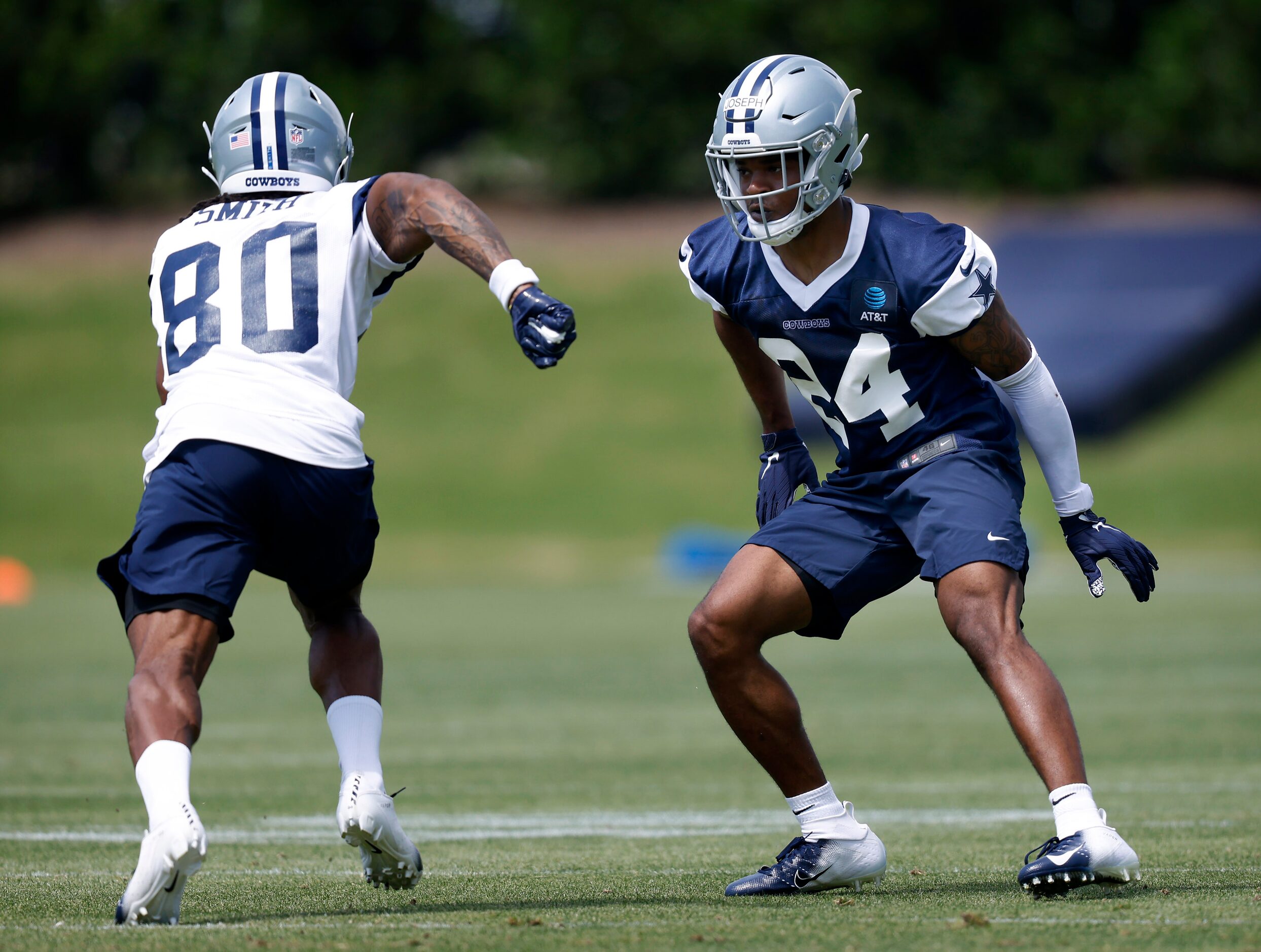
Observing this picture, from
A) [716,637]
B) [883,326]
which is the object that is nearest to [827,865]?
[716,637]

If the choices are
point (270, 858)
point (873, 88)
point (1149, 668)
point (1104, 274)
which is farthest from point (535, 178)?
point (270, 858)

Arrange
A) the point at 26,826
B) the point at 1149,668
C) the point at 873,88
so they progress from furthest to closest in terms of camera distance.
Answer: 1. the point at 873,88
2. the point at 1149,668
3. the point at 26,826

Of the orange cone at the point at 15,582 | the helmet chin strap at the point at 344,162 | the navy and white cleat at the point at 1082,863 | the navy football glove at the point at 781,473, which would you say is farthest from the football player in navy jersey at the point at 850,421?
the orange cone at the point at 15,582

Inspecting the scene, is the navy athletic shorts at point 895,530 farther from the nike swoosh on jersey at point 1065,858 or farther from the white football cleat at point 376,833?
the white football cleat at point 376,833

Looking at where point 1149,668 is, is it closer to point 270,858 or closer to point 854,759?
point 854,759

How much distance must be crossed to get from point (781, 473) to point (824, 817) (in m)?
1.09

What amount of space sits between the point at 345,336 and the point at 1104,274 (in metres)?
27.4

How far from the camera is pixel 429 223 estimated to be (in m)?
4.36

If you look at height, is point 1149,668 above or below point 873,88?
below

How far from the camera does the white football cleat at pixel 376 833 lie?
14.0 feet

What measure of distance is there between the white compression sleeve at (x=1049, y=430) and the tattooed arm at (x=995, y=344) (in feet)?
0.11

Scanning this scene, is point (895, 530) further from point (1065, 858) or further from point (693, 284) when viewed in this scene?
point (1065, 858)

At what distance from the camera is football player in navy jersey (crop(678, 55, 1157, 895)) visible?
4.60 meters

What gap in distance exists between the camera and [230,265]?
446 centimetres
